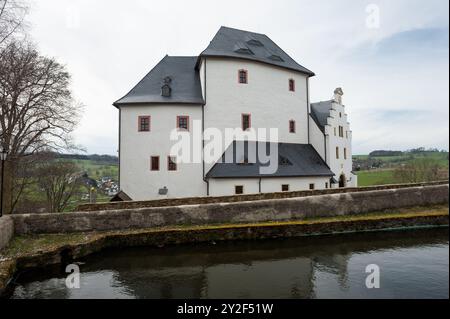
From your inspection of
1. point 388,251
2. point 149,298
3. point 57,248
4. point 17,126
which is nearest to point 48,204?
point 17,126

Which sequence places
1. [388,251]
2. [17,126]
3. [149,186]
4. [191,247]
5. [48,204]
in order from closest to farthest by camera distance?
1. [388,251]
2. [191,247]
3. [17,126]
4. [149,186]
5. [48,204]

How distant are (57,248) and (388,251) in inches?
482

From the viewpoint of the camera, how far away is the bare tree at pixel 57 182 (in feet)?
81.0

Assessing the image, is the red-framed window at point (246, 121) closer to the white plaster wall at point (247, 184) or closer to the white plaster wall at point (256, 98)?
the white plaster wall at point (256, 98)

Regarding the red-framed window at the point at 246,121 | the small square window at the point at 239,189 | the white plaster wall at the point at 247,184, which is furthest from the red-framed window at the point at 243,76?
A: the small square window at the point at 239,189

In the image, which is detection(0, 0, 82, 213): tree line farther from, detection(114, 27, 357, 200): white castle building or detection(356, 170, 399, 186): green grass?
detection(356, 170, 399, 186): green grass

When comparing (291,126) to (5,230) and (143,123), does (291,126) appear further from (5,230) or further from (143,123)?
(5,230)

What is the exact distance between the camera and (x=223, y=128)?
70.7 ft

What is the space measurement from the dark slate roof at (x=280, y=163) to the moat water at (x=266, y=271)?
7978 millimetres

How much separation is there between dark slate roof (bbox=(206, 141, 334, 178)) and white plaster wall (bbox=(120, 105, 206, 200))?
1.67 metres

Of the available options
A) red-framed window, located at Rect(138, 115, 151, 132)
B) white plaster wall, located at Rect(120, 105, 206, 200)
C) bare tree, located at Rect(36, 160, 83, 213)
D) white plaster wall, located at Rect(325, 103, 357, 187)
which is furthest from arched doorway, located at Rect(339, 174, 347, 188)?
bare tree, located at Rect(36, 160, 83, 213)

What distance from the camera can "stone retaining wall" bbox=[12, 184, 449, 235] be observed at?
12.6 meters

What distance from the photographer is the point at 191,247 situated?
12.0 meters
